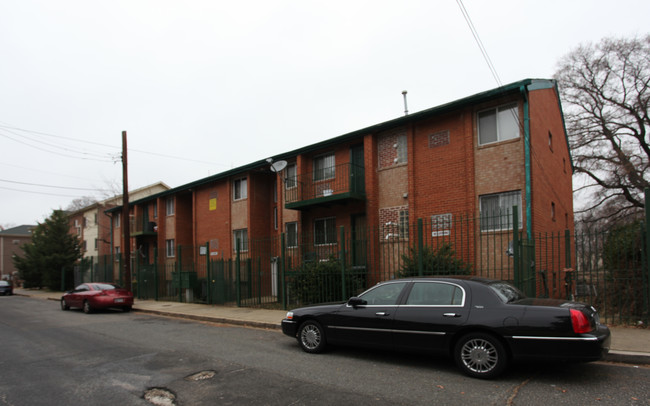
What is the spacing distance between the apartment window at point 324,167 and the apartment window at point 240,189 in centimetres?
495

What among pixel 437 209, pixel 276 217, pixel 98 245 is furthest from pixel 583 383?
pixel 98 245

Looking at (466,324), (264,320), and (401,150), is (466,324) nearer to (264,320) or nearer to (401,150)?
(264,320)

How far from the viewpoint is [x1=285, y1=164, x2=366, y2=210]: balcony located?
15.3 metres

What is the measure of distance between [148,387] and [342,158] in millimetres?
12384

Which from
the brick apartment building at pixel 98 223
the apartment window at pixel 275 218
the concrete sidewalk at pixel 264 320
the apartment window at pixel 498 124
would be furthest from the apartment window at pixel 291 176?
the brick apartment building at pixel 98 223

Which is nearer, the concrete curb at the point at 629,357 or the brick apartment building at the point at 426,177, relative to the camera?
the concrete curb at the point at 629,357

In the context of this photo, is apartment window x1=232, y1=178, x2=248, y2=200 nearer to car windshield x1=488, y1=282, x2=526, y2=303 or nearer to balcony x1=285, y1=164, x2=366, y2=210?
balcony x1=285, y1=164, x2=366, y2=210

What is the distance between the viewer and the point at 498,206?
12461mm

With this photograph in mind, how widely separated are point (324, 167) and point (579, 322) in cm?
1309

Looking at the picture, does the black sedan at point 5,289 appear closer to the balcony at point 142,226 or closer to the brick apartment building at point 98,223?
the brick apartment building at point 98,223

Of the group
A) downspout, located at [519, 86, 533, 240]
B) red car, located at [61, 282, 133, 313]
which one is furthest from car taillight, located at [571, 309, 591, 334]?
red car, located at [61, 282, 133, 313]

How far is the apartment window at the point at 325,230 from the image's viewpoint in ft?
54.5

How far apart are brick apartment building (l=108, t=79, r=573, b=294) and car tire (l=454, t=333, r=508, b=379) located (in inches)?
186

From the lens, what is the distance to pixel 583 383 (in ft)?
17.1
